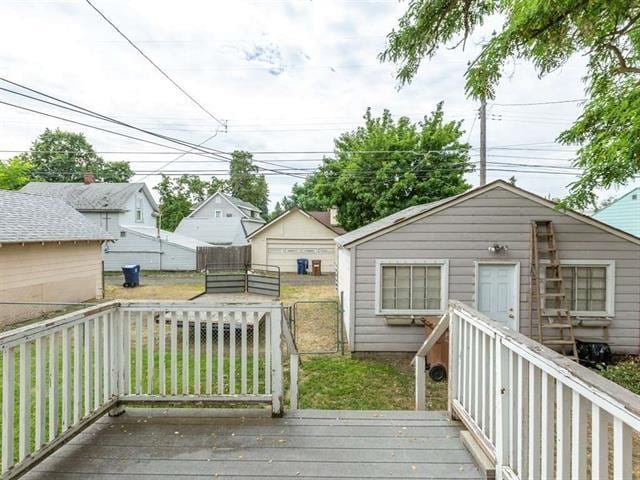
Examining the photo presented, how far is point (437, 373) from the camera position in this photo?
19.0 feet

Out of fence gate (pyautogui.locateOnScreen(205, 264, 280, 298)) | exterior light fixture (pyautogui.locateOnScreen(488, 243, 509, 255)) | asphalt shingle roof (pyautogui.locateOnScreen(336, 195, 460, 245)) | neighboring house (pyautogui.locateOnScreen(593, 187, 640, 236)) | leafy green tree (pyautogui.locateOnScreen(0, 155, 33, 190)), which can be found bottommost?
fence gate (pyautogui.locateOnScreen(205, 264, 280, 298))

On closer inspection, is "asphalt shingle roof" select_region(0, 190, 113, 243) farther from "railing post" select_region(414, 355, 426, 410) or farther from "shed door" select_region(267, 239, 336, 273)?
"railing post" select_region(414, 355, 426, 410)

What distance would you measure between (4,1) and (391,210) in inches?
574

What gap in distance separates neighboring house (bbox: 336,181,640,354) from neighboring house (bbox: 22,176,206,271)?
1522 cm

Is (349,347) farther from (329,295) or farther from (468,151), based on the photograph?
(468,151)

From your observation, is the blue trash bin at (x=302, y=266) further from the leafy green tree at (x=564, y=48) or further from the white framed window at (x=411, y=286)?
the leafy green tree at (x=564, y=48)

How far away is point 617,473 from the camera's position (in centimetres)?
108

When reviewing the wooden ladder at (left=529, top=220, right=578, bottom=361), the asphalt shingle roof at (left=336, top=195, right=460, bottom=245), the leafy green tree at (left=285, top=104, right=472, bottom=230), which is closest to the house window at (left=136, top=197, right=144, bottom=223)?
the leafy green tree at (left=285, top=104, right=472, bottom=230)

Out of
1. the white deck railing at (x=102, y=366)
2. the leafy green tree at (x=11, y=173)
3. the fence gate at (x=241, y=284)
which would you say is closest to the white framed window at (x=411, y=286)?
the white deck railing at (x=102, y=366)

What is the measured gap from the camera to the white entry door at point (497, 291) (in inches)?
272

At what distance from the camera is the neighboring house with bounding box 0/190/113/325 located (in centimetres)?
896

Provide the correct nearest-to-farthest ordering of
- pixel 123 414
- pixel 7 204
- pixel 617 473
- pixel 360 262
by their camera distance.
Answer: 1. pixel 617 473
2. pixel 123 414
3. pixel 360 262
4. pixel 7 204

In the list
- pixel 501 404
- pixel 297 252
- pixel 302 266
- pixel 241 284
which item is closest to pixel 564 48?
pixel 501 404

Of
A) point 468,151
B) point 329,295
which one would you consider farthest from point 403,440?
point 468,151
